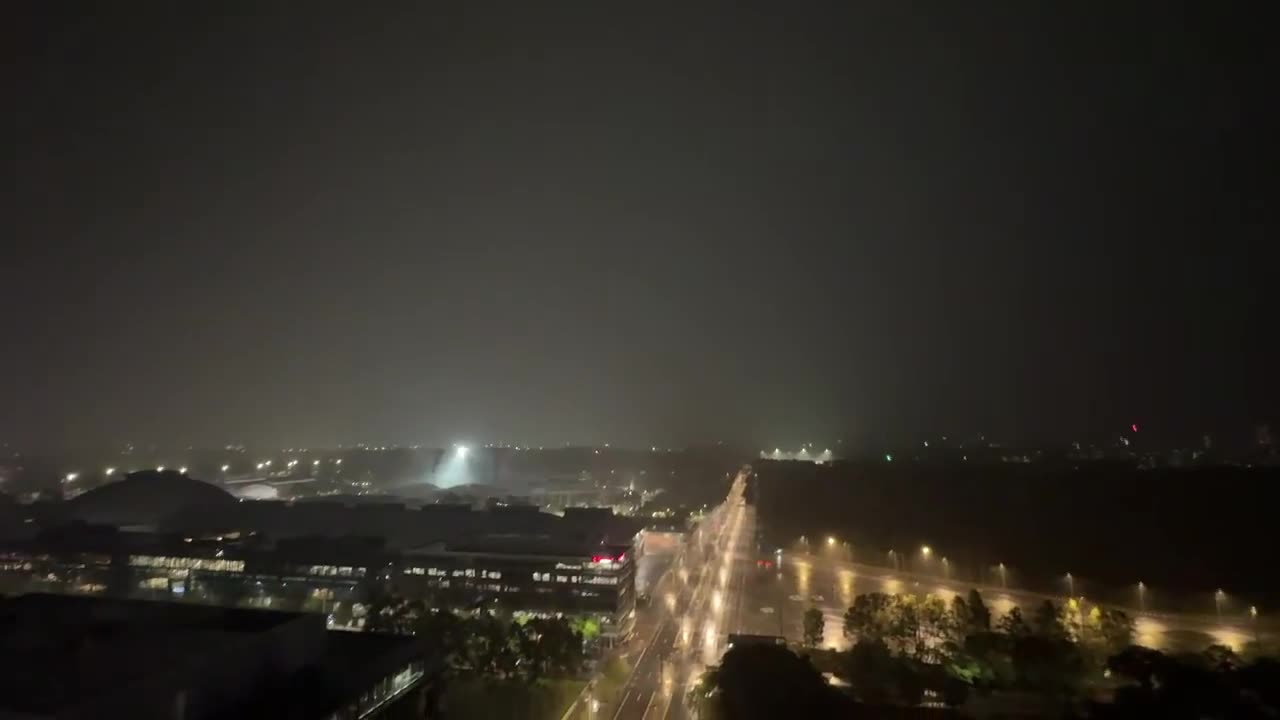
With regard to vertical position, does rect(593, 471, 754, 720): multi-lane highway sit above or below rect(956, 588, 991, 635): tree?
below

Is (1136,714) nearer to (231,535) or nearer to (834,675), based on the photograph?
(834,675)

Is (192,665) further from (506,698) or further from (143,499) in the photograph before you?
(143,499)

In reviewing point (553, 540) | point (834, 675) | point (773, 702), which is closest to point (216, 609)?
point (773, 702)

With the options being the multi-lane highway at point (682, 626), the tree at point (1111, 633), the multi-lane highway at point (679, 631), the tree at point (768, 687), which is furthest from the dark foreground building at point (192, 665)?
the tree at point (1111, 633)

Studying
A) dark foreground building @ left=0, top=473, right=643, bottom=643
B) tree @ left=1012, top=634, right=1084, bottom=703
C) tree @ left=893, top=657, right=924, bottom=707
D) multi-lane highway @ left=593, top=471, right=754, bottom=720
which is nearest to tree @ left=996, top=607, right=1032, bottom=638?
tree @ left=1012, top=634, right=1084, bottom=703

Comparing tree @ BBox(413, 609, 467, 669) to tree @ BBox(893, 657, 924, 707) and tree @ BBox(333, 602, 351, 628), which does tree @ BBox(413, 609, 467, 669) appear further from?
tree @ BBox(893, 657, 924, 707)

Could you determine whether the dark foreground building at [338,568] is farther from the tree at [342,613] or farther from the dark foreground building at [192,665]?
the dark foreground building at [192,665]

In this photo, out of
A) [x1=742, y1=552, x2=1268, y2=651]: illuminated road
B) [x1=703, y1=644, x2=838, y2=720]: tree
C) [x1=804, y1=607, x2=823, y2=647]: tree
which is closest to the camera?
[x1=703, y1=644, x2=838, y2=720]: tree
